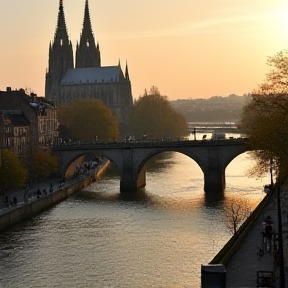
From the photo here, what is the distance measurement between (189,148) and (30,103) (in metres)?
17.2

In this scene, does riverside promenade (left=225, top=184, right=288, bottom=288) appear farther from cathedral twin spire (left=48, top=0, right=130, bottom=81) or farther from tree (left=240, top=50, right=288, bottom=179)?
cathedral twin spire (left=48, top=0, right=130, bottom=81)

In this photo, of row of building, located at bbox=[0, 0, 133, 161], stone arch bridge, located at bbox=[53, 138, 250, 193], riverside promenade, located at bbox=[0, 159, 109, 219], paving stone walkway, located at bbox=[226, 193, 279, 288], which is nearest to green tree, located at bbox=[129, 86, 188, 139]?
row of building, located at bbox=[0, 0, 133, 161]

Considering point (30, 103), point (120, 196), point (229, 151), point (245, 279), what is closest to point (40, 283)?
point (245, 279)

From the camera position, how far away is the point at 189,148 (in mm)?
67812

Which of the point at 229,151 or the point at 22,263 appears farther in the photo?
the point at 229,151

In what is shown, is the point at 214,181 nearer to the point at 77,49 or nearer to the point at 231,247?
the point at 231,247

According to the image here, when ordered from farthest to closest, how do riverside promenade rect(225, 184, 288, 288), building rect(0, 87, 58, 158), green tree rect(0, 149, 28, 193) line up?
building rect(0, 87, 58, 158) → green tree rect(0, 149, 28, 193) → riverside promenade rect(225, 184, 288, 288)

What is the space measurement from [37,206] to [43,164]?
578 inches

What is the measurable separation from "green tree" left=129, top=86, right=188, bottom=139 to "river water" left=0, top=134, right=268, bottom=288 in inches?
3002

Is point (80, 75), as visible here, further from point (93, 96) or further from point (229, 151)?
point (229, 151)

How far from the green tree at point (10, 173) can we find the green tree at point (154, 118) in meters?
82.6

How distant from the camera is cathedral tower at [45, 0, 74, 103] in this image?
156 m

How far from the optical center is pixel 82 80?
525ft

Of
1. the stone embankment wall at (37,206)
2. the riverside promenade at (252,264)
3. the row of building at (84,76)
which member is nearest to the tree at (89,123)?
the stone embankment wall at (37,206)
